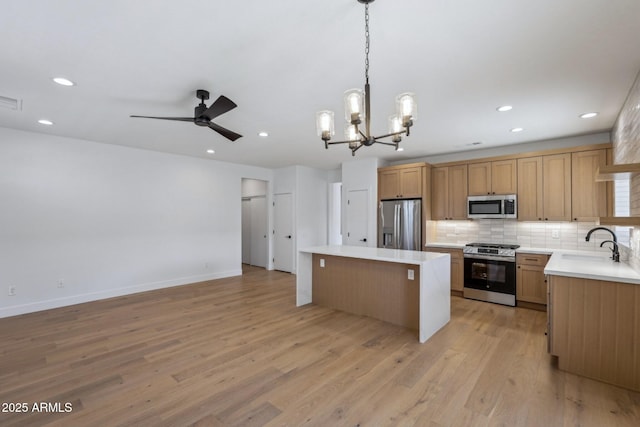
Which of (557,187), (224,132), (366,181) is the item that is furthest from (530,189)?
(224,132)

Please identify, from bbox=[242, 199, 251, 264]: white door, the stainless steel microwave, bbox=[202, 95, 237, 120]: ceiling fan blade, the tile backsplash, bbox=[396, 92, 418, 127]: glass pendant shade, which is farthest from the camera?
bbox=[242, 199, 251, 264]: white door

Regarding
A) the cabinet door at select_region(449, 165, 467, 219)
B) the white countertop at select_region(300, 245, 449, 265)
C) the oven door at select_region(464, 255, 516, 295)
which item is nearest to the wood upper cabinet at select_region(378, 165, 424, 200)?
the cabinet door at select_region(449, 165, 467, 219)

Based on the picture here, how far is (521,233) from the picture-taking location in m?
4.84

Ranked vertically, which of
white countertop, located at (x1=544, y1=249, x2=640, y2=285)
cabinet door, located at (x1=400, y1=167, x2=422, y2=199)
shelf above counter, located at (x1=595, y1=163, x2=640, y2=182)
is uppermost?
cabinet door, located at (x1=400, y1=167, x2=422, y2=199)

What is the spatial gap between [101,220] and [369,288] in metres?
4.38

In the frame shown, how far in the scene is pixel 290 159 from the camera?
6.14 meters

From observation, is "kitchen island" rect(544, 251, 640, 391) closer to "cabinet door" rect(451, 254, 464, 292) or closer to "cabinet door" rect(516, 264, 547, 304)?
"cabinet door" rect(516, 264, 547, 304)

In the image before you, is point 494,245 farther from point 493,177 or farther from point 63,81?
point 63,81

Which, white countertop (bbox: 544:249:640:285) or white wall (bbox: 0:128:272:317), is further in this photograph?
white wall (bbox: 0:128:272:317)

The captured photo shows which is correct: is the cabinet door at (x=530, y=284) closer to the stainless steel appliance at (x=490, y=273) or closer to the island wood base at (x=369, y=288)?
the stainless steel appliance at (x=490, y=273)

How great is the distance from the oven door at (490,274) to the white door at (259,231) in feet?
15.2

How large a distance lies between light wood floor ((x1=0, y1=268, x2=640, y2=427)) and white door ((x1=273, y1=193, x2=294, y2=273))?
2.99 meters

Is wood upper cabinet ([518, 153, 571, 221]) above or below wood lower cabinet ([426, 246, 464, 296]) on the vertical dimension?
above

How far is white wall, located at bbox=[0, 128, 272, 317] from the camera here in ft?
13.5
